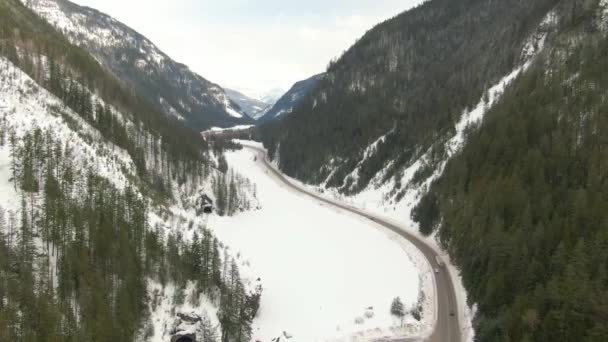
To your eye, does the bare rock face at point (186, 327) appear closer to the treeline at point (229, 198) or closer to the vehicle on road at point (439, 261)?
the vehicle on road at point (439, 261)

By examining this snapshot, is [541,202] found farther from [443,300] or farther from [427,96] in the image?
[427,96]

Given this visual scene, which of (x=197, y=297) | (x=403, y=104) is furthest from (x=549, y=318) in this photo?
(x=403, y=104)

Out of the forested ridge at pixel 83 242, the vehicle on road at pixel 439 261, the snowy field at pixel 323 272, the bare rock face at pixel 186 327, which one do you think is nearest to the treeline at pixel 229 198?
the snowy field at pixel 323 272

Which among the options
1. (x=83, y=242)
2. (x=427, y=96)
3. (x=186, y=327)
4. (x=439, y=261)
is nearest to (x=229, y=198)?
(x=439, y=261)

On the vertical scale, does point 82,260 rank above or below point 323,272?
above

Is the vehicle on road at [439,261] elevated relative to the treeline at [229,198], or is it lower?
lower
